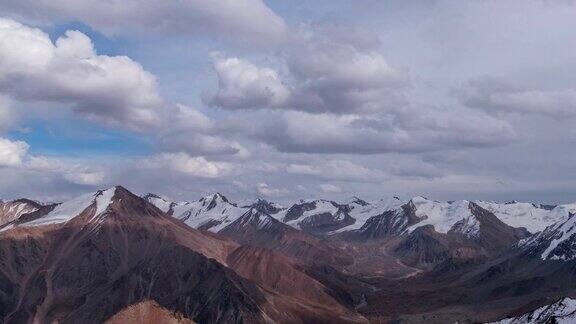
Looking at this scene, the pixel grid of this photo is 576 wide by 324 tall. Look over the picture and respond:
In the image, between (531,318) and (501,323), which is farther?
(501,323)

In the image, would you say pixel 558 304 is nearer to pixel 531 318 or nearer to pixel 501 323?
pixel 531 318

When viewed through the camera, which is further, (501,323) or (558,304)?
(501,323)

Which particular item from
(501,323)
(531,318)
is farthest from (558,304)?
(501,323)
